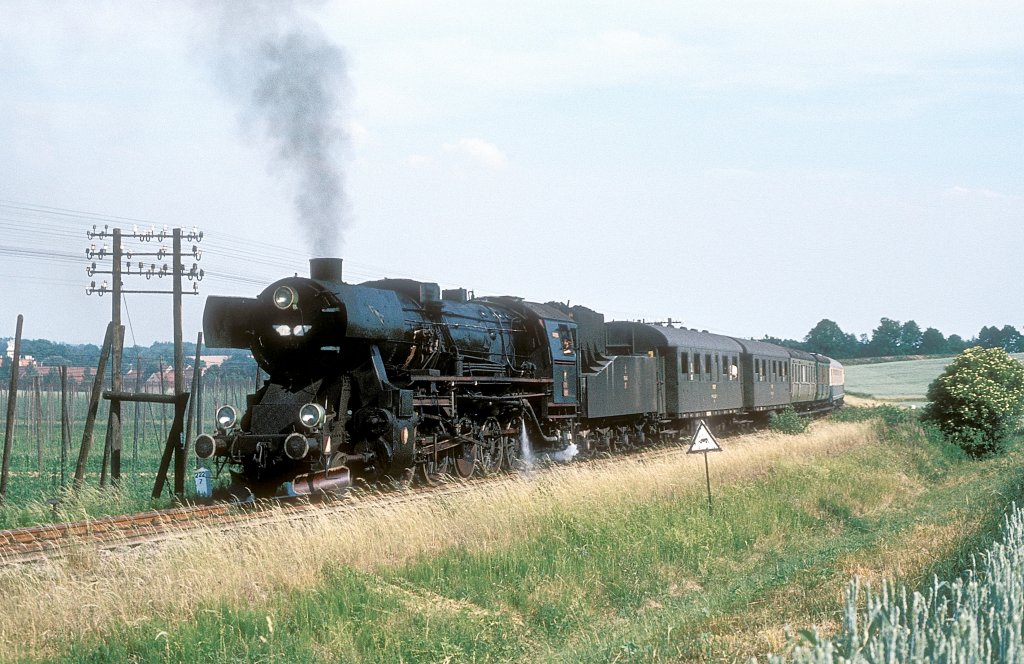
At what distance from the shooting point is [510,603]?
9.63 meters

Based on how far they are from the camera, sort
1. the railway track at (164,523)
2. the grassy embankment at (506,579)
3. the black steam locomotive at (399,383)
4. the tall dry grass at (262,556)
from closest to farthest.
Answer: the grassy embankment at (506,579)
the tall dry grass at (262,556)
the railway track at (164,523)
the black steam locomotive at (399,383)

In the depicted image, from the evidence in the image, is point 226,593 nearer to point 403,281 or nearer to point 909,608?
point 909,608

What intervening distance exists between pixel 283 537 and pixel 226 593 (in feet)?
5.52

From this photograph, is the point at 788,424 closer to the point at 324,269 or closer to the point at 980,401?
the point at 980,401

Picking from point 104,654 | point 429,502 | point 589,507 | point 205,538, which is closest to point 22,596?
point 104,654

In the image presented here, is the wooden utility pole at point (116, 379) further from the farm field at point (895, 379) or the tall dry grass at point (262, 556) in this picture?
the farm field at point (895, 379)

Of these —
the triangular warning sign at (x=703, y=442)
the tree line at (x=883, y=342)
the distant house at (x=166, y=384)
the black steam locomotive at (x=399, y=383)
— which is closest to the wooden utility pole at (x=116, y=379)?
the black steam locomotive at (x=399, y=383)

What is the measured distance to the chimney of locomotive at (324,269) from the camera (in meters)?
15.6

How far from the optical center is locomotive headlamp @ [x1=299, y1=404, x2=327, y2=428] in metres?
14.0

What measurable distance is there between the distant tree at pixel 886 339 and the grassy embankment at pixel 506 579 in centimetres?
12042

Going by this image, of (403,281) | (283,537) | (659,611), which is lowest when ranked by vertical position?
(659,611)

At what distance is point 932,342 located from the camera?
128 meters

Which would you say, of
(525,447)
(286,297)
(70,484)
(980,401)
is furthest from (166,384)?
(286,297)

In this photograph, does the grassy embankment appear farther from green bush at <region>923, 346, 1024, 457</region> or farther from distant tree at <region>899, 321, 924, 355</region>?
distant tree at <region>899, 321, 924, 355</region>
